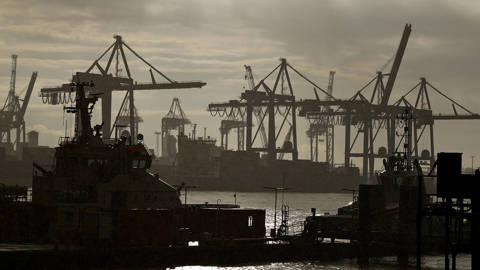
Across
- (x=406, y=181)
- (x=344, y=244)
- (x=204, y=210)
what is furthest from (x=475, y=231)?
(x=406, y=181)

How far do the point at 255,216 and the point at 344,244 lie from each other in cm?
874

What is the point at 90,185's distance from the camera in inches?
2244

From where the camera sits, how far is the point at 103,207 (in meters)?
56.5

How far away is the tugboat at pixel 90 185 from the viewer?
5538cm

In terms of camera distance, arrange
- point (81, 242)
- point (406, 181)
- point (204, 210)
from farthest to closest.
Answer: point (406, 181) → point (204, 210) → point (81, 242)

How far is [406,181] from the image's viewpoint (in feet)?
240

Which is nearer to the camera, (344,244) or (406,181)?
(344,244)

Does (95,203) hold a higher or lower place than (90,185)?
lower

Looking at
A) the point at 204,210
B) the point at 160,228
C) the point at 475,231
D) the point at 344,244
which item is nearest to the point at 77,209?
the point at 160,228

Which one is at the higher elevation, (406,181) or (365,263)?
(406,181)

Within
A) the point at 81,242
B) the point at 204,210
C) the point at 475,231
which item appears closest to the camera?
the point at 475,231

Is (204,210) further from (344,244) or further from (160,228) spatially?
(344,244)

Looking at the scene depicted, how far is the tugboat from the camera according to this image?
182 feet

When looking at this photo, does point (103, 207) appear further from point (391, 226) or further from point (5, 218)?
point (391, 226)
